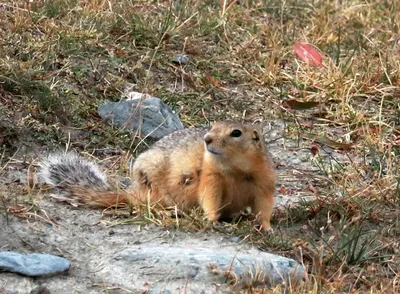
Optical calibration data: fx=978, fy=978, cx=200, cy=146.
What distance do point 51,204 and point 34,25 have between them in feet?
8.12

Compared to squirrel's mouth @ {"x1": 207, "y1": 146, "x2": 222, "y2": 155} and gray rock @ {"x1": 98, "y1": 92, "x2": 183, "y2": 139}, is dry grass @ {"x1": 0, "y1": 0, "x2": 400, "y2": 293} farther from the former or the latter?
squirrel's mouth @ {"x1": 207, "y1": 146, "x2": 222, "y2": 155}

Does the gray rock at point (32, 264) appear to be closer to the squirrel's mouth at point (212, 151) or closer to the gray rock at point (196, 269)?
the gray rock at point (196, 269)

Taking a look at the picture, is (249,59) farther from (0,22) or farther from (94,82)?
(0,22)

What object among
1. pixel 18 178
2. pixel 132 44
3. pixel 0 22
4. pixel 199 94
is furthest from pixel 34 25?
pixel 18 178

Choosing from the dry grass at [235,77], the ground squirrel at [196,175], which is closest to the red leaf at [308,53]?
the dry grass at [235,77]

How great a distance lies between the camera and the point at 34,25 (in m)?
7.78

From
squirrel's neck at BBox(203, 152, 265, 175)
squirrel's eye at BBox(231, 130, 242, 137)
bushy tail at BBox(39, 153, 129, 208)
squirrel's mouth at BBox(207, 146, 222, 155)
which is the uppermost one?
squirrel's eye at BBox(231, 130, 242, 137)

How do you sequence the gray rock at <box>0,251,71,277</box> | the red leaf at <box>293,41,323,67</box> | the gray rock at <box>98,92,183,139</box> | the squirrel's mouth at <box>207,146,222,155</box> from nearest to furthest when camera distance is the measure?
the gray rock at <box>0,251,71,277</box>
the squirrel's mouth at <box>207,146,222,155</box>
the gray rock at <box>98,92,183,139</box>
the red leaf at <box>293,41,323,67</box>

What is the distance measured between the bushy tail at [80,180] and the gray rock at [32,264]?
0.91 meters

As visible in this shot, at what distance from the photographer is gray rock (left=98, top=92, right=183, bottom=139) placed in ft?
23.2

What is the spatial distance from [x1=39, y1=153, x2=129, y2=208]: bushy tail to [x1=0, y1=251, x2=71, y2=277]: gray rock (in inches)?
35.7

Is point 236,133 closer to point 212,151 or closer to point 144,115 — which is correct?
point 212,151

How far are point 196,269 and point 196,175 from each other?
88 cm

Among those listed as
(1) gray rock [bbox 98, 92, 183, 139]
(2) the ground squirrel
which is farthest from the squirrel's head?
(1) gray rock [bbox 98, 92, 183, 139]
